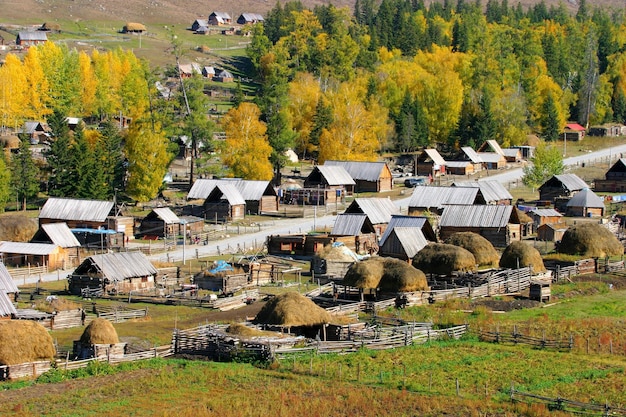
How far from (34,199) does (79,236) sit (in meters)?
17.3

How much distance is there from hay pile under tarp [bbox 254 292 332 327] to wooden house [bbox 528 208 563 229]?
37.1 meters

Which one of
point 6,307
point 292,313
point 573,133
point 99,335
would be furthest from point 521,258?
point 573,133

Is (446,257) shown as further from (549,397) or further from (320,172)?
(320,172)

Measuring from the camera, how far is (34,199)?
93.4 meters

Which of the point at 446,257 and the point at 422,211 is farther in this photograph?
the point at 422,211

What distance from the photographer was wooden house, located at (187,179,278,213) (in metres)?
92.3

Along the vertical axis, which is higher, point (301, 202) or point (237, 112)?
point (237, 112)

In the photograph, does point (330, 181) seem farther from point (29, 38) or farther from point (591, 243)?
point (29, 38)

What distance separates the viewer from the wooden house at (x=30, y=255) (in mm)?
69688

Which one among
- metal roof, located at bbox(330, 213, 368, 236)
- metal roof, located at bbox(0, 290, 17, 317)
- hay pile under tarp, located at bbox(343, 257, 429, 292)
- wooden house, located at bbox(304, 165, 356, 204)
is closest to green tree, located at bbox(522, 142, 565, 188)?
wooden house, located at bbox(304, 165, 356, 204)

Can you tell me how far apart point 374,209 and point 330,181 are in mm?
20727

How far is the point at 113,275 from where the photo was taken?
200 feet

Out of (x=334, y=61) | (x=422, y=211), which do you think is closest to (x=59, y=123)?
(x=422, y=211)

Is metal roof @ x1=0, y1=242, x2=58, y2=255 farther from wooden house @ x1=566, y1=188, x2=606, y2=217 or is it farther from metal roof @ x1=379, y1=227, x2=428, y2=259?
wooden house @ x1=566, y1=188, x2=606, y2=217
